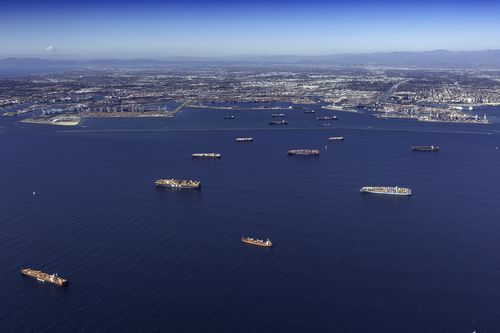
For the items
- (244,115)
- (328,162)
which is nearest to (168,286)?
(328,162)

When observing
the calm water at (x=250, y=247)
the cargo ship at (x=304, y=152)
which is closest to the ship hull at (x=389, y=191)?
the calm water at (x=250, y=247)

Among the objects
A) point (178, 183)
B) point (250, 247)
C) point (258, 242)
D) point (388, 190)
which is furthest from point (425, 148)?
point (250, 247)

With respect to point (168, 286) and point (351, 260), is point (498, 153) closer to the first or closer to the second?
point (351, 260)

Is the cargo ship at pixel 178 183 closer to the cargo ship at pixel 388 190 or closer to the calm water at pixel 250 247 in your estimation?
the calm water at pixel 250 247

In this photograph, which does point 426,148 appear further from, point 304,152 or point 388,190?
point 388,190

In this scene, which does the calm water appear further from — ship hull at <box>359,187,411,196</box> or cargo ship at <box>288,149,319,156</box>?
cargo ship at <box>288,149,319,156</box>

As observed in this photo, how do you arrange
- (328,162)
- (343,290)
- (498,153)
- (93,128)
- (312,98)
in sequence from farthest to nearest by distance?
(312,98) < (93,128) < (498,153) < (328,162) < (343,290)
